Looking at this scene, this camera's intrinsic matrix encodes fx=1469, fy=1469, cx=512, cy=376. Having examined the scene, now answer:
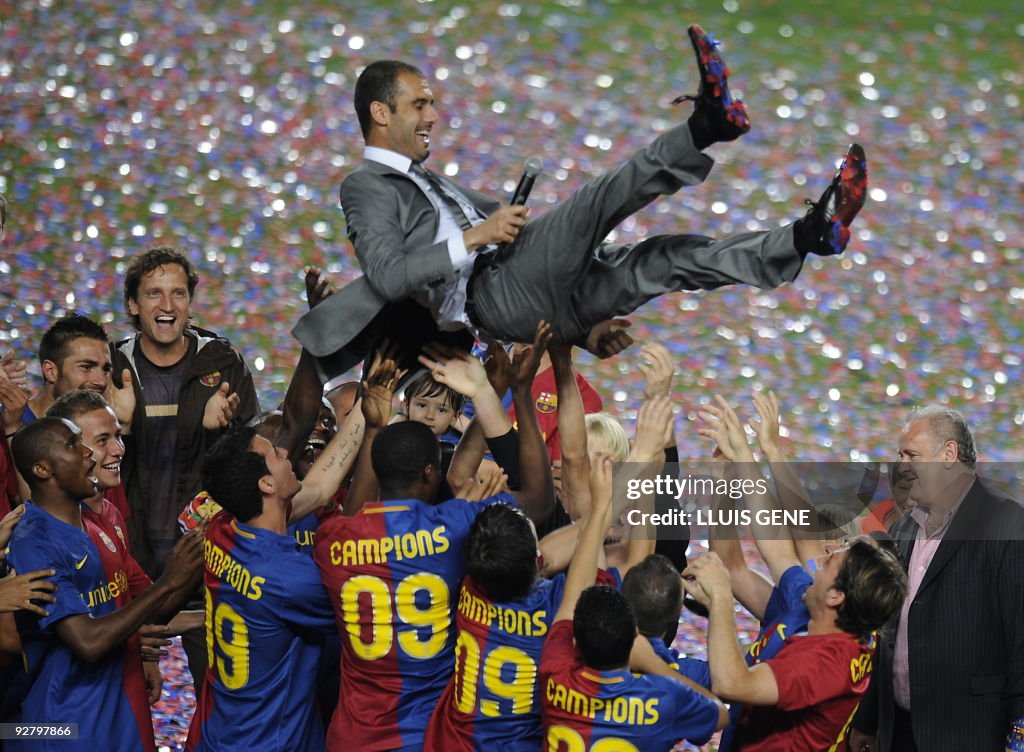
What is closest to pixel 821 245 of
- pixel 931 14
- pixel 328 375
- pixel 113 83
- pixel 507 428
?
pixel 507 428

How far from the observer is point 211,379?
550 cm

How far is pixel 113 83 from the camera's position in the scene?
11430mm

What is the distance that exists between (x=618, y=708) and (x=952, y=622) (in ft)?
4.43

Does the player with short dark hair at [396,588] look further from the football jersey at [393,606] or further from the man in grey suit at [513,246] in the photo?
the man in grey suit at [513,246]

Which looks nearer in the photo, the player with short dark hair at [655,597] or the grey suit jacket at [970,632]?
the player with short dark hair at [655,597]

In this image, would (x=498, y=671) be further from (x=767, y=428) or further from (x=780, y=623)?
(x=767, y=428)

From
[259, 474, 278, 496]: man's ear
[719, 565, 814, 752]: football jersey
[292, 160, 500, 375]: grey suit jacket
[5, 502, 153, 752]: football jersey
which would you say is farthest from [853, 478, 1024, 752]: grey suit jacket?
[5, 502, 153, 752]: football jersey

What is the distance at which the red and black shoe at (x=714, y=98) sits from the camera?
13.1ft

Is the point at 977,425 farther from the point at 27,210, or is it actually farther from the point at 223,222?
the point at 27,210

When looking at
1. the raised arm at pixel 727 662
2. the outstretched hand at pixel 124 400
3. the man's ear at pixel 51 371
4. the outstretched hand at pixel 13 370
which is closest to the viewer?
the raised arm at pixel 727 662

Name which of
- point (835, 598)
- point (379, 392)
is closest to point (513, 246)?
point (379, 392)

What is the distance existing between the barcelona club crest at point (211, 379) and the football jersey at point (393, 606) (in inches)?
59.6

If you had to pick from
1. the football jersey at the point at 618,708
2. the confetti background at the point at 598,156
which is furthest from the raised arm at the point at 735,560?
the confetti background at the point at 598,156

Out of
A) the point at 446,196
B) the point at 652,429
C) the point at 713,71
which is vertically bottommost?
the point at 652,429
